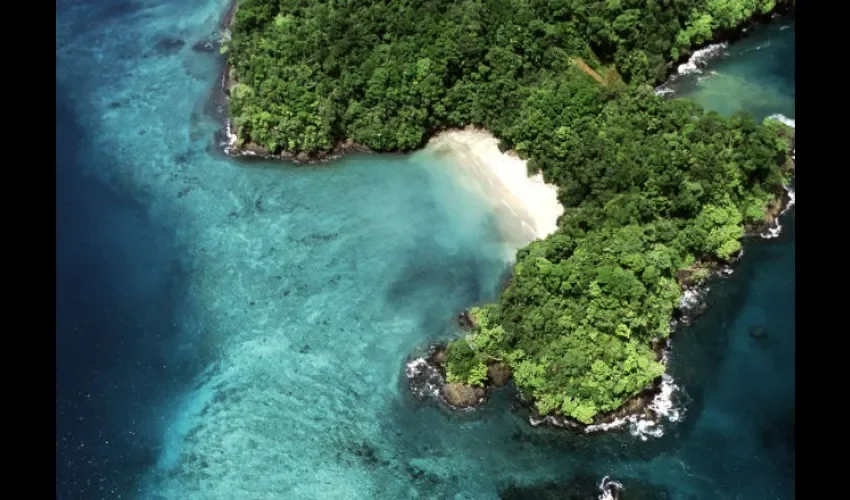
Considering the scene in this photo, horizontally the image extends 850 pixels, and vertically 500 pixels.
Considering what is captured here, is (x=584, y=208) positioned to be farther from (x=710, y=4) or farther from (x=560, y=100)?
(x=710, y=4)

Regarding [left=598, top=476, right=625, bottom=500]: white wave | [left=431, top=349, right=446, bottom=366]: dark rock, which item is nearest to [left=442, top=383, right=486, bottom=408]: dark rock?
[left=431, top=349, right=446, bottom=366]: dark rock

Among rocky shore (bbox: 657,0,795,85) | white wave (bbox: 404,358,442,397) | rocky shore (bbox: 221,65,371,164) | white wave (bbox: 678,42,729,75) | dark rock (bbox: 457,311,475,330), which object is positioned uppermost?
rocky shore (bbox: 657,0,795,85)

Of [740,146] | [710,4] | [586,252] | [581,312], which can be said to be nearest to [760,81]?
[710,4]

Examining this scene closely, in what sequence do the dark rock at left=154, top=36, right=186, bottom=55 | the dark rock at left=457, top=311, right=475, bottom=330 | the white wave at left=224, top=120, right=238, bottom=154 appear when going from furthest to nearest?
the dark rock at left=154, top=36, right=186, bottom=55, the white wave at left=224, top=120, right=238, bottom=154, the dark rock at left=457, top=311, right=475, bottom=330

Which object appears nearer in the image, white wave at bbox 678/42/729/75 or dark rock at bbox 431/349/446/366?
dark rock at bbox 431/349/446/366

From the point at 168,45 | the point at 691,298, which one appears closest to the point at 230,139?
the point at 168,45

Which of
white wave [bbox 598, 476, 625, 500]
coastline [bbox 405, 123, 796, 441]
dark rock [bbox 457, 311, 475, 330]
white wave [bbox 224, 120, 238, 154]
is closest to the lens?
white wave [bbox 598, 476, 625, 500]

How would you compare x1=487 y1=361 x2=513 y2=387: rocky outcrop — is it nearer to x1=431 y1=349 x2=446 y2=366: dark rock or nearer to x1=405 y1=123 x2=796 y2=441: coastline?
x1=405 y1=123 x2=796 y2=441: coastline
